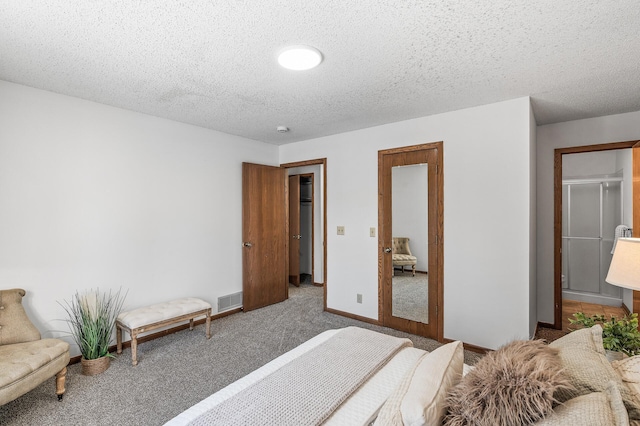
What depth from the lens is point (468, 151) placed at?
3090 mm

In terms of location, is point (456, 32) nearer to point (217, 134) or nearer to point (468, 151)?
point (468, 151)

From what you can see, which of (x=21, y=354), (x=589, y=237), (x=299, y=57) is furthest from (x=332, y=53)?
(x=589, y=237)

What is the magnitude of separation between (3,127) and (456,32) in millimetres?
3496

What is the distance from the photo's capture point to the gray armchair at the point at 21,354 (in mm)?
1827

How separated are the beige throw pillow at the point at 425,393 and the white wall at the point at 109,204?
3040mm

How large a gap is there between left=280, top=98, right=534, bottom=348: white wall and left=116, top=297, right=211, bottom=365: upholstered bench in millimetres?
2126

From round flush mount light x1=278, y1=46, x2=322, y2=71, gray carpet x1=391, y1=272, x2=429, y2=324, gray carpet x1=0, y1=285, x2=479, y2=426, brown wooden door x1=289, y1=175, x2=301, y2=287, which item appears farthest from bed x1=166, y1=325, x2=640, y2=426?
brown wooden door x1=289, y1=175, x2=301, y2=287

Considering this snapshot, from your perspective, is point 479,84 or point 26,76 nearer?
point 26,76

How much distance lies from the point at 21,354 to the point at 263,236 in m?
2.80

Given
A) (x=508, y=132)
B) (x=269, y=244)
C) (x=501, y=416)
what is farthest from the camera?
(x=269, y=244)

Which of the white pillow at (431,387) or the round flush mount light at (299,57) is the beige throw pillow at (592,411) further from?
the round flush mount light at (299,57)

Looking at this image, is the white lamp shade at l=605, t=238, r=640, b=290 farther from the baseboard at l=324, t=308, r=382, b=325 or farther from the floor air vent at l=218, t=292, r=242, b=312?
the floor air vent at l=218, t=292, r=242, b=312

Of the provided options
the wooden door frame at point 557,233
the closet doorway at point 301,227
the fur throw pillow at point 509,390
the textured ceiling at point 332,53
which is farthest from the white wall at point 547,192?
the closet doorway at point 301,227

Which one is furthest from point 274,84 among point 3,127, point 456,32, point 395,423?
point 395,423
